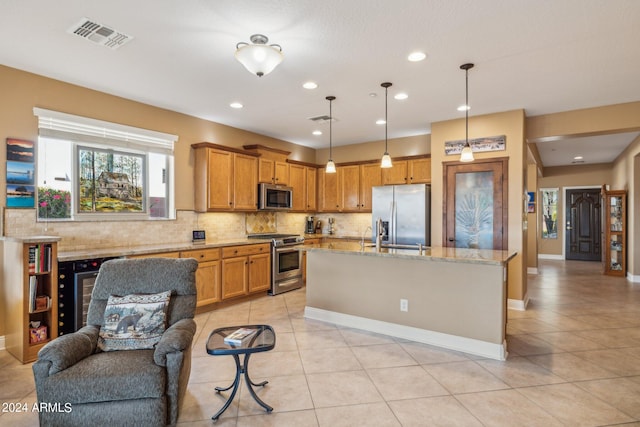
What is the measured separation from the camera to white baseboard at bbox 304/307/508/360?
126 inches

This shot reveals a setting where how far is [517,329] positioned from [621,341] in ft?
3.15

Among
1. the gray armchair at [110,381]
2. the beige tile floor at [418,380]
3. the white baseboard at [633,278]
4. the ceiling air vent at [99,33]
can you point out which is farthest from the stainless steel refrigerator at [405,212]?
the white baseboard at [633,278]

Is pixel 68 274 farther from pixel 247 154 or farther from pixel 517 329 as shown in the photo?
pixel 517 329

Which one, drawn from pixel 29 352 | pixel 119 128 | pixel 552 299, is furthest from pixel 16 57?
pixel 552 299

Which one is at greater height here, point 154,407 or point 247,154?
point 247,154

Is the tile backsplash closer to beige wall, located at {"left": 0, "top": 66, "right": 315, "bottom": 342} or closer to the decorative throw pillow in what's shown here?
beige wall, located at {"left": 0, "top": 66, "right": 315, "bottom": 342}

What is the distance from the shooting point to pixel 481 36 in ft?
9.23

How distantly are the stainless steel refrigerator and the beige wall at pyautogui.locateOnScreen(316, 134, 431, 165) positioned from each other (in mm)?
925

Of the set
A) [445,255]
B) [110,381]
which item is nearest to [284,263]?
[445,255]

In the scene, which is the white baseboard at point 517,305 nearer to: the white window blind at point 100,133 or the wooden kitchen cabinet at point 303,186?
the wooden kitchen cabinet at point 303,186

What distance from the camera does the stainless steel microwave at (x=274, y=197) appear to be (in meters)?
5.82

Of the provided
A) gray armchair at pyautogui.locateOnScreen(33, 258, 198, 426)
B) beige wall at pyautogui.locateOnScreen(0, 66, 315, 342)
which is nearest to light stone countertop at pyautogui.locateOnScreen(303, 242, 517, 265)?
gray armchair at pyautogui.locateOnScreen(33, 258, 198, 426)

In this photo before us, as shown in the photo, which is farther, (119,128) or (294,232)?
(294,232)

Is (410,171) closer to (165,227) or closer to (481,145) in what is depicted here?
(481,145)
